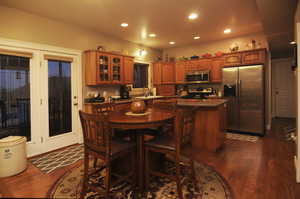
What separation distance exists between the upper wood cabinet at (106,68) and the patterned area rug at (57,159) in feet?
5.10

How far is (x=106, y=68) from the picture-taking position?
4359mm

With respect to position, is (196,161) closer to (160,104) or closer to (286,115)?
(160,104)

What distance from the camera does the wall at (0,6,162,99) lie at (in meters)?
3.03

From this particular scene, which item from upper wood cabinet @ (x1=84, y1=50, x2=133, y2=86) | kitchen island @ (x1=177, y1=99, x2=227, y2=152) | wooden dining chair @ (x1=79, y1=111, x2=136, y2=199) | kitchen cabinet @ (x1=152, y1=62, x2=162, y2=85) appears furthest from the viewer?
kitchen cabinet @ (x1=152, y1=62, x2=162, y2=85)

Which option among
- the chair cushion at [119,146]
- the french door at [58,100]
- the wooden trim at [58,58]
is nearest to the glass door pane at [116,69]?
the french door at [58,100]

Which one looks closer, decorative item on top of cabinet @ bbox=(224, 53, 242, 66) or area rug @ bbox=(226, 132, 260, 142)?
area rug @ bbox=(226, 132, 260, 142)

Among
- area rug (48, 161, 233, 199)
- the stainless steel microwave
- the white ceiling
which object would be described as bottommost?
area rug (48, 161, 233, 199)

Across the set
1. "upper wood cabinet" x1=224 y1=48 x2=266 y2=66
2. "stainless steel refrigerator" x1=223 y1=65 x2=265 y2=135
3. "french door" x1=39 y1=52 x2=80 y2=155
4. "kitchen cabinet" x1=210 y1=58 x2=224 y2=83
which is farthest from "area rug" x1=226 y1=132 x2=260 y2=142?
"french door" x1=39 y1=52 x2=80 y2=155

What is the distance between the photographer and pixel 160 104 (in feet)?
10.5

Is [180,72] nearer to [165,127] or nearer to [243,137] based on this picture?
[243,137]

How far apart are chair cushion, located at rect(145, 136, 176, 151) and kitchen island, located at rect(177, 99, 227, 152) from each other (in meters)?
1.31

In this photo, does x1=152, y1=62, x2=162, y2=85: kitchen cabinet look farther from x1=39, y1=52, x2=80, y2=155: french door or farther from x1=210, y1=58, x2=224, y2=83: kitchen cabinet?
x1=39, y1=52, x2=80, y2=155: french door

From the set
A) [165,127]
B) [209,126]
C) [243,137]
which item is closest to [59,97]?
[165,127]

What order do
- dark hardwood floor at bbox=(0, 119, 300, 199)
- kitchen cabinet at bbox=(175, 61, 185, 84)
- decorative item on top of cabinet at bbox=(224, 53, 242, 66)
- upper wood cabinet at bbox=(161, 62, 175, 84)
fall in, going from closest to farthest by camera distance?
dark hardwood floor at bbox=(0, 119, 300, 199)
decorative item on top of cabinet at bbox=(224, 53, 242, 66)
kitchen cabinet at bbox=(175, 61, 185, 84)
upper wood cabinet at bbox=(161, 62, 175, 84)
